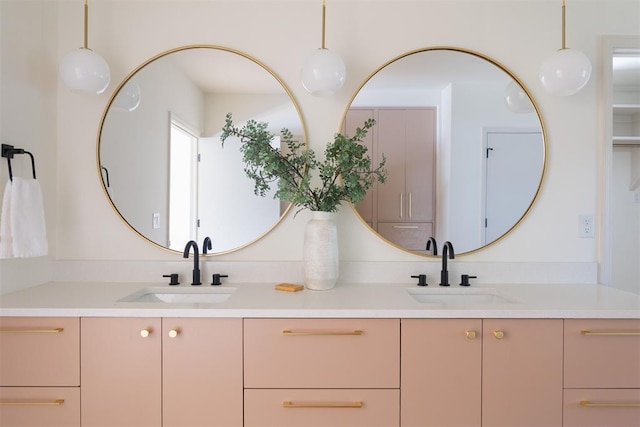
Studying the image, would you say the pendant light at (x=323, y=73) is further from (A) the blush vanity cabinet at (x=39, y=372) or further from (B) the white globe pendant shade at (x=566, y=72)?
(A) the blush vanity cabinet at (x=39, y=372)

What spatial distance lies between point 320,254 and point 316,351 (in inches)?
17.4

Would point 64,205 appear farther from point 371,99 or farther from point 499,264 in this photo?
point 499,264

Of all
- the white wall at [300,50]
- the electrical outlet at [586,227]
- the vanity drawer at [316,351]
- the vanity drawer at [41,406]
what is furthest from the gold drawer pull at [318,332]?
the electrical outlet at [586,227]

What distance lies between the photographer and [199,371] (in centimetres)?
149

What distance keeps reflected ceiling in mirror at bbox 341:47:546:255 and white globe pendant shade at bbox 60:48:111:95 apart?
3.69 feet

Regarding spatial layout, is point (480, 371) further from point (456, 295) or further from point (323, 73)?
point (323, 73)

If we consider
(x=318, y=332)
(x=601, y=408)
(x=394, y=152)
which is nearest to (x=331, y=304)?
(x=318, y=332)

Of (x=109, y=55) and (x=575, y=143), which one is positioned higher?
(x=109, y=55)

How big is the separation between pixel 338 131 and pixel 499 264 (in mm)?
1033

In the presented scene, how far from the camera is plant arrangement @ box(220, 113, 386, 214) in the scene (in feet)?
5.98

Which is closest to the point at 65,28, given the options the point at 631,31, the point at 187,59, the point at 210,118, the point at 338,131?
the point at 187,59

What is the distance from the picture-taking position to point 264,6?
6.64 feet

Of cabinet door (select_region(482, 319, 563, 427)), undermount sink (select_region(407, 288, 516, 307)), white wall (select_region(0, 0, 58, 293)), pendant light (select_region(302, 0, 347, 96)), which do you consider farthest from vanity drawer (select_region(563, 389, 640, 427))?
white wall (select_region(0, 0, 58, 293))

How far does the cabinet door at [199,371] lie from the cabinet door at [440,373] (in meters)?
0.63
